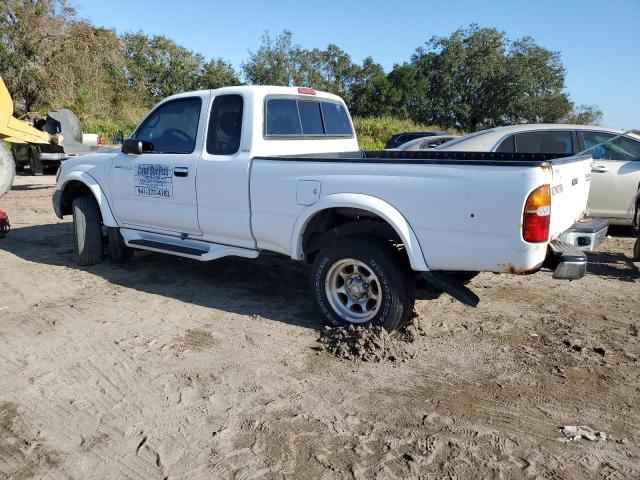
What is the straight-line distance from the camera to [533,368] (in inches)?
160

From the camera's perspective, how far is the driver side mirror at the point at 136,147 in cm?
592

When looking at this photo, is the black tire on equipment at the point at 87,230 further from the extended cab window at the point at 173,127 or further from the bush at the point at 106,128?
the bush at the point at 106,128

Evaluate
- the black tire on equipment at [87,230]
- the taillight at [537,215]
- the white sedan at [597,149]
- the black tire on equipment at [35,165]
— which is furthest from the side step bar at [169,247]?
the black tire on equipment at [35,165]

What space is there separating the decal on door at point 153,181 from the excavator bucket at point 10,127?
6669mm

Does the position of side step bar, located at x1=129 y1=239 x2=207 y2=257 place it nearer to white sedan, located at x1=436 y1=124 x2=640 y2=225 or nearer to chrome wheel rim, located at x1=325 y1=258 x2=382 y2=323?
chrome wheel rim, located at x1=325 y1=258 x2=382 y2=323

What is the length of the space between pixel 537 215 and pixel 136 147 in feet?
13.5

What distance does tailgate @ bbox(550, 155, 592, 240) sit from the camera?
13.1ft

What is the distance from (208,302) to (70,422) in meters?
2.29

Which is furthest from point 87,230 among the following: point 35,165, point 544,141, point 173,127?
point 35,165

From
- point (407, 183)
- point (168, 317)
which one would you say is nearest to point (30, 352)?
point (168, 317)

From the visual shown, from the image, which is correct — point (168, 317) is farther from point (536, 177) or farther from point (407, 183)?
point (536, 177)

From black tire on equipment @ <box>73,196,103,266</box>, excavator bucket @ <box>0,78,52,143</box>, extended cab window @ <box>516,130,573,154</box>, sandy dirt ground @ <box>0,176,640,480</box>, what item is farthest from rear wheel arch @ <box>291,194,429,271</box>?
excavator bucket @ <box>0,78,52,143</box>

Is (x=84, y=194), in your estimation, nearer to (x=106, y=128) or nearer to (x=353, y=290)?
(x=353, y=290)

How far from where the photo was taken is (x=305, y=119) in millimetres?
5953
